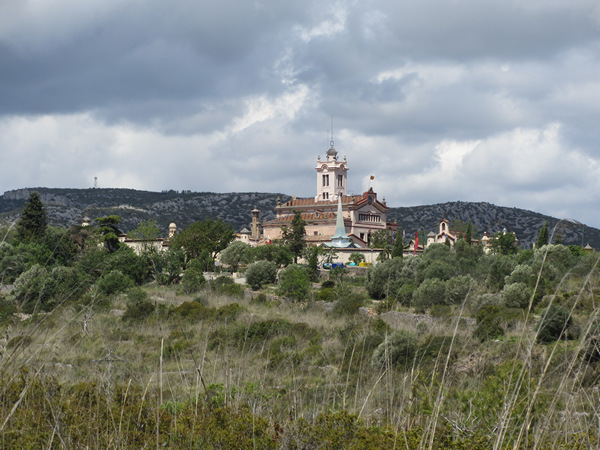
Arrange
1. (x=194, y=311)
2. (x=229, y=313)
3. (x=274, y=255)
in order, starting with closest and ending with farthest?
(x=229, y=313), (x=194, y=311), (x=274, y=255)

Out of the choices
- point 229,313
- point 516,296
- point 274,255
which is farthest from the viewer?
point 274,255

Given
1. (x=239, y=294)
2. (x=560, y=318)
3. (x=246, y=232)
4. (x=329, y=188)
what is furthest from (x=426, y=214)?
(x=560, y=318)

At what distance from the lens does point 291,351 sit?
1166 centimetres

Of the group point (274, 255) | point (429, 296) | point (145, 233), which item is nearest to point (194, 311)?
point (429, 296)

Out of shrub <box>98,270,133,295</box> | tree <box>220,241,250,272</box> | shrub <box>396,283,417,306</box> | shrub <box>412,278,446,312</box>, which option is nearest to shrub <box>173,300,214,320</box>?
shrub <box>98,270,133,295</box>

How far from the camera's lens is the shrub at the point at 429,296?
24209mm

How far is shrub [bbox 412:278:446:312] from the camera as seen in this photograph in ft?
79.4

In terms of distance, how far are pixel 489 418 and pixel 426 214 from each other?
432 ft

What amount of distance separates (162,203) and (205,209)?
10.4 meters

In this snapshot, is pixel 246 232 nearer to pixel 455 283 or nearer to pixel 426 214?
pixel 455 283

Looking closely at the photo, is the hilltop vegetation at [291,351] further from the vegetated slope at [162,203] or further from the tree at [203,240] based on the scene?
the vegetated slope at [162,203]

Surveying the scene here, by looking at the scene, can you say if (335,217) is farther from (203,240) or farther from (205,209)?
(205,209)

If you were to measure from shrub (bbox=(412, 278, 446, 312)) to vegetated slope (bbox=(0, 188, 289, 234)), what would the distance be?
9583cm

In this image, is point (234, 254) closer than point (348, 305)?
No
